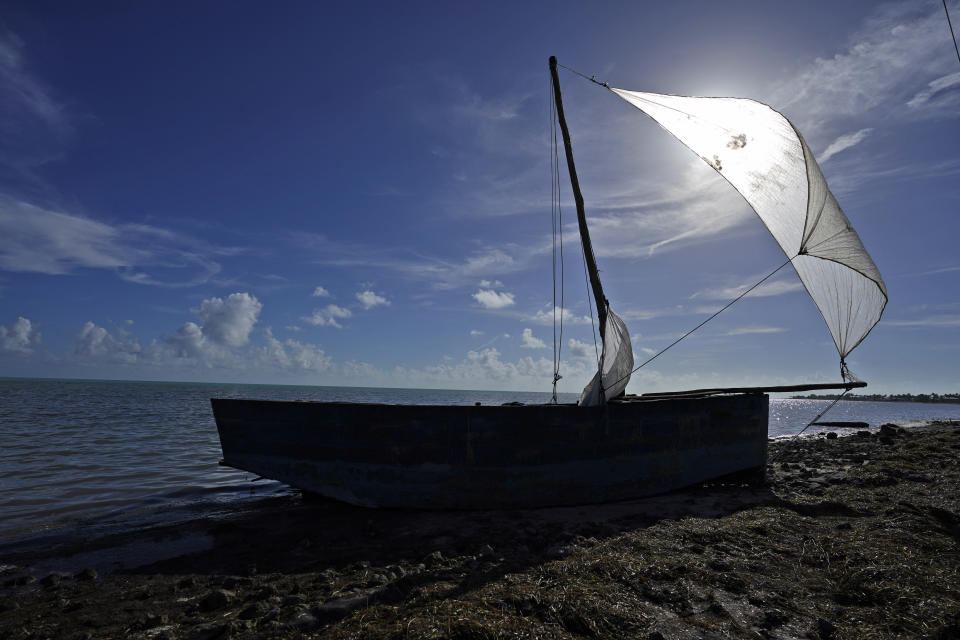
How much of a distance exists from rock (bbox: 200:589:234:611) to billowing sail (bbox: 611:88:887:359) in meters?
11.2

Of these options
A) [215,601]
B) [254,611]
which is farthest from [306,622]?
[215,601]

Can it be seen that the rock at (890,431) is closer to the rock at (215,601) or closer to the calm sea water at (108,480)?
the calm sea water at (108,480)

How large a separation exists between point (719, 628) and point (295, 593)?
415cm

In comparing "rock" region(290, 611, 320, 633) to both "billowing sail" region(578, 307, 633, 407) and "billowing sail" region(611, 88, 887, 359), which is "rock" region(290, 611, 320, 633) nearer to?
"billowing sail" region(578, 307, 633, 407)

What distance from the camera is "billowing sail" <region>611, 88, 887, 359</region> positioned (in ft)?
29.6

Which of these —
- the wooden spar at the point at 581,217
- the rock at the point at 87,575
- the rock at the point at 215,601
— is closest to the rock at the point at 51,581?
the rock at the point at 87,575

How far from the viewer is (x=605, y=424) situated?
859 centimetres

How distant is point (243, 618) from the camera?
411 cm

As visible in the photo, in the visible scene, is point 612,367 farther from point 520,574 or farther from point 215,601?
point 215,601

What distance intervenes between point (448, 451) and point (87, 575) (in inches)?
198

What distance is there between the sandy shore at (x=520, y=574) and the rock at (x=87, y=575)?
1.7 inches

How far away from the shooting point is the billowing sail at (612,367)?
8.91 metres

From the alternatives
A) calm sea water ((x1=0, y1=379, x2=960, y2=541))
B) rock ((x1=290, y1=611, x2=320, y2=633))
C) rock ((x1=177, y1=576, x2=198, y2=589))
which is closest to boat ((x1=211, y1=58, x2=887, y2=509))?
calm sea water ((x1=0, y1=379, x2=960, y2=541))

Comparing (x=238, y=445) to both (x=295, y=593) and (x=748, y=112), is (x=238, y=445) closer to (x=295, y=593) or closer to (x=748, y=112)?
(x=295, y=593)
